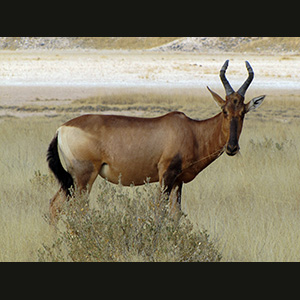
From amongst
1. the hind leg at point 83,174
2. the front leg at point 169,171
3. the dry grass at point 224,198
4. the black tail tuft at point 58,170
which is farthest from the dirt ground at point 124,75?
the front leg at point 169,171

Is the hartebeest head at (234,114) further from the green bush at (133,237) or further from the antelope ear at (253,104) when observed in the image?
the green bush at (133,237)

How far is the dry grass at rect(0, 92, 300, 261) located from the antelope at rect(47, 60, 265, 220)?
0.71 m

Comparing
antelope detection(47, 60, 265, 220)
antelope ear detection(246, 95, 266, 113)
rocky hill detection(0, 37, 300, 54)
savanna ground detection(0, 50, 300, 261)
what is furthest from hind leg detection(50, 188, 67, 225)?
rocky hill detection(0, 37, 300, 54)

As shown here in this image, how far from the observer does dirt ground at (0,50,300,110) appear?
105 ft

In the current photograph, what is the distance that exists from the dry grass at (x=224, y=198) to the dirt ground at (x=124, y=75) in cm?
1304

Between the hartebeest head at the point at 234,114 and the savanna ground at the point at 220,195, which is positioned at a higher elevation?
the hartebeest head at the point at 234,114

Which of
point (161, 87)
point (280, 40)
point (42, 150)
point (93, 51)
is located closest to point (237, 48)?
point (280, 40)

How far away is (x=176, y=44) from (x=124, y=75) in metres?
21.4

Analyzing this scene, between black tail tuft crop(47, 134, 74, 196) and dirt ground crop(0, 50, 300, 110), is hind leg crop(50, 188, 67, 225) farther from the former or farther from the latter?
dirt ground crop(0, 50, 300, 110)

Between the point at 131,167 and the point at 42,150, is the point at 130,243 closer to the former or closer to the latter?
the point at 131,167

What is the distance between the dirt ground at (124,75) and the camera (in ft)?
105

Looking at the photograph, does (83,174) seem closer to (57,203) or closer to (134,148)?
(57,203)

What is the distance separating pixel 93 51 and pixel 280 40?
660 inches

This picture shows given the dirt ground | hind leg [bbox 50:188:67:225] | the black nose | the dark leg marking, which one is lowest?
the dirt ground
